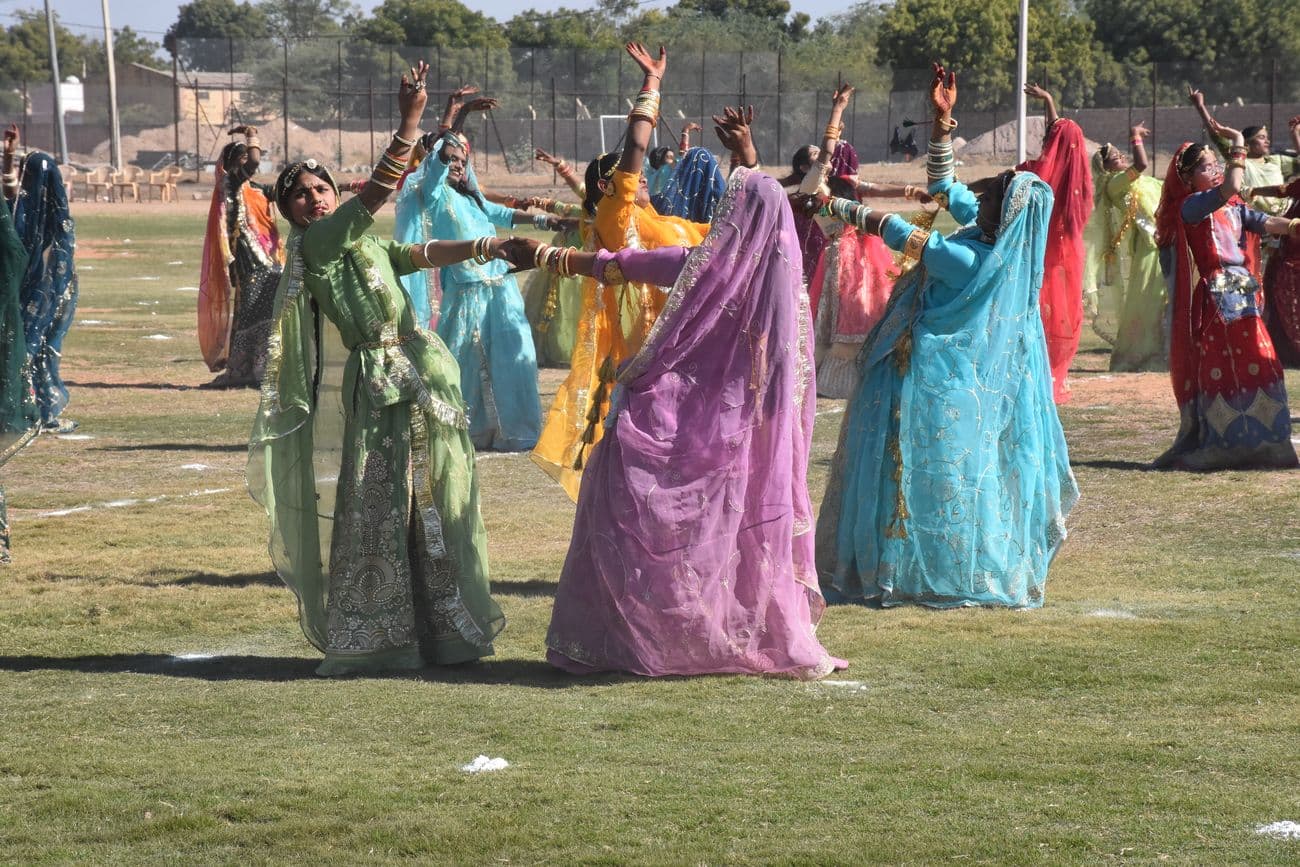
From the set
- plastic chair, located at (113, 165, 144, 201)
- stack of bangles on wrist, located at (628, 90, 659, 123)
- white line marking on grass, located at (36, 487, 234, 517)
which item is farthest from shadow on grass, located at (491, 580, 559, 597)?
plastic chair, located at (113, 165, 144, 201)

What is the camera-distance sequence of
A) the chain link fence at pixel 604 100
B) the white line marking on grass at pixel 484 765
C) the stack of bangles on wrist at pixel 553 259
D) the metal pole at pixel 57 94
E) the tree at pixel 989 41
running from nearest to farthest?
1. the white line marking on grass at pixel 484 765
2. the stack of bangles on wrist at pixel 553 259
3. the metal pole at pixel 57 94
4. the chain link fence at pixel 604 100
5. the tree at pixel 989 41

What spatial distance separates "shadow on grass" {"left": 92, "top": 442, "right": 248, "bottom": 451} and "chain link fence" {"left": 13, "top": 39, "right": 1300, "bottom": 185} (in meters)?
34.1

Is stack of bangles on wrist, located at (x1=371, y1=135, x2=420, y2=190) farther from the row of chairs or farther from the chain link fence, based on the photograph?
the chain link fence

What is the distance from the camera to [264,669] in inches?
243

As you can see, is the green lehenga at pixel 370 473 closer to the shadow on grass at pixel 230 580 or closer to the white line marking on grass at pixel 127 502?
the shadow on grass at pixel 230 580

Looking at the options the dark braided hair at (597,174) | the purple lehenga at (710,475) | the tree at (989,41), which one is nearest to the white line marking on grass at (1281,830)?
the purple lehenga at (710,475)

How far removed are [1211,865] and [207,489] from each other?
22.8ft

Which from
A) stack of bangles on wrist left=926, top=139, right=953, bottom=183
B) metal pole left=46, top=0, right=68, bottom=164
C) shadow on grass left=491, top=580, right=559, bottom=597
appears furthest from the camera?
metal pole left=46, top=0, right=68, bottom=164

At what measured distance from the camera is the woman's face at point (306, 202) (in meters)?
6.10

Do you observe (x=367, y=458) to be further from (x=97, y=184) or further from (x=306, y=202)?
(x=97, y=184)

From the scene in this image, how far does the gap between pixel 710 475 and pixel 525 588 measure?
1.83 meters

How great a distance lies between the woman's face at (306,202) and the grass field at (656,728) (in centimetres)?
158

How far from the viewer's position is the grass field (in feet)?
14.3

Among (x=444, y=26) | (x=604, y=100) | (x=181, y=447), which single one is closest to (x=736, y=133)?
(x=181, y=447)
